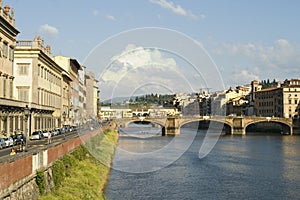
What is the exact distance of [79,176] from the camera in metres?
27.2

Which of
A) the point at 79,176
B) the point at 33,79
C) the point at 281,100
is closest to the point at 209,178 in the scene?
the point at 79,176

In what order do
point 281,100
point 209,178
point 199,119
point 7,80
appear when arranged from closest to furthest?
point 209,178 → point 7,80 → point 199,119 → point 281,100

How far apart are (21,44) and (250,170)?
29.3 m

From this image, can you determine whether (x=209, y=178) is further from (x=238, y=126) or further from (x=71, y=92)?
(x=238, y=126)

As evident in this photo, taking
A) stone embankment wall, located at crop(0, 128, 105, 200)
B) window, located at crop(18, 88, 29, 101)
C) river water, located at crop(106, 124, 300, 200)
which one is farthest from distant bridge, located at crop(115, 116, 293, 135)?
stone embankment wall, located at crop(0, 128, 105, 200)

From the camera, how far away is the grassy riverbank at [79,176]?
72.0 feet

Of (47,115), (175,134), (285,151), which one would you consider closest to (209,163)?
(285,151)

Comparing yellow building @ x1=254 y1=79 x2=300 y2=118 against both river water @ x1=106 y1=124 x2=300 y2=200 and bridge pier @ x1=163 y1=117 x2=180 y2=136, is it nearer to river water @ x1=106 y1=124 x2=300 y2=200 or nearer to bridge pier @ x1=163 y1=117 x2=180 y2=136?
bridge pier @ x1=163 y1=117 x2=180 y2=136

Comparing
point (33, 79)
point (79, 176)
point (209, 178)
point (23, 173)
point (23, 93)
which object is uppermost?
point (33, 79)

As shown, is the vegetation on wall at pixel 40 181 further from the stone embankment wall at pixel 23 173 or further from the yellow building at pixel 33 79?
the yellow building at pixel 33 79

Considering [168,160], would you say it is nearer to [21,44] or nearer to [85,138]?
[85,138]

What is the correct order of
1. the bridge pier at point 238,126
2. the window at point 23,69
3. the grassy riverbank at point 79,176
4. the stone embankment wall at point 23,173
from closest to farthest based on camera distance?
the stone embankment wall at point 23,173, the grassy riverbank at point 79,176, the window at point 23,69, the bridge pier at point 238,126

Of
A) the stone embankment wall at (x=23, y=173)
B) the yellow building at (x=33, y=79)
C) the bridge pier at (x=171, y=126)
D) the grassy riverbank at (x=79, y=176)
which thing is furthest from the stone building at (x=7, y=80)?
the bridge pier at (x=171, y=126)

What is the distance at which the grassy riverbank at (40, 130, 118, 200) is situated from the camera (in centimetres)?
2194
